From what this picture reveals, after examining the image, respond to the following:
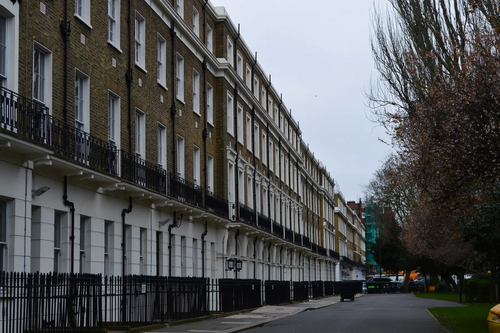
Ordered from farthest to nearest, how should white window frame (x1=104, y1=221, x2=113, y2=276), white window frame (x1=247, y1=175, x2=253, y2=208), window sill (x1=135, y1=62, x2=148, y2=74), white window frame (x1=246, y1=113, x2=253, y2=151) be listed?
1. white window frame (x1=246, y1=113, x2=253, y2=151)
2. white window frame (x1=247, y1=175, x2=253, y2=208)
3. window sill (x1=135, y1=62, x2=148, y2=74)
4. white window frame (x1=104, y1=221, x2=113, y2=276)

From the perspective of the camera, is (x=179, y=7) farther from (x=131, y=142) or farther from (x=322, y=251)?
(x=322, y=251)

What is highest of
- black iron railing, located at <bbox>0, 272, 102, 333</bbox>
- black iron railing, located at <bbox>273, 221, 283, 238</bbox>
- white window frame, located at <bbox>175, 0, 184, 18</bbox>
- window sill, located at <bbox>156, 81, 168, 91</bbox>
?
white window frame, located at <bbox>175, 0, 184, 18</bbox>

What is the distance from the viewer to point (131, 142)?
22.4 metres

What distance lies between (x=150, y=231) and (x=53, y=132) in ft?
25.7

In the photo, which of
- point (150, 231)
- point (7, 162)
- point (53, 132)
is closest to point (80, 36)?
point (53, 132)

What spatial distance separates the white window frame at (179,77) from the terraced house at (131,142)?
0.08 metres

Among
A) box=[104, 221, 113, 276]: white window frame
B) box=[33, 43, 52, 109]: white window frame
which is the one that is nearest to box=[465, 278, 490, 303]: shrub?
box=[104, 221, 113, 276]: white window frame

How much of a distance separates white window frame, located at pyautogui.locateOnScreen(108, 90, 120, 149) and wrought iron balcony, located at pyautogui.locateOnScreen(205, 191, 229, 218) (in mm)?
9107

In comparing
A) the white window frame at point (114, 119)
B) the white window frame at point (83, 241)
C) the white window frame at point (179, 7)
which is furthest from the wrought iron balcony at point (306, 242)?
the white window frame at point (83, 241)

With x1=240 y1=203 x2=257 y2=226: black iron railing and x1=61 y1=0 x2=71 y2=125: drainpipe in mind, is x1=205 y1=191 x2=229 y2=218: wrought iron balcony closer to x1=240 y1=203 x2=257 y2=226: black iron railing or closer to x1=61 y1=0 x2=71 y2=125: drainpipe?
x1=240 y1=203 x2=257 y2=226: black iron railing

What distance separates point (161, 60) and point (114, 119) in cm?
529

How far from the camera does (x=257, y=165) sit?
41750 millimetres

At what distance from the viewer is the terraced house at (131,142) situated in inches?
619

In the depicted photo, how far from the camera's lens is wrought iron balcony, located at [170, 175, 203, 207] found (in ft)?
84.7
